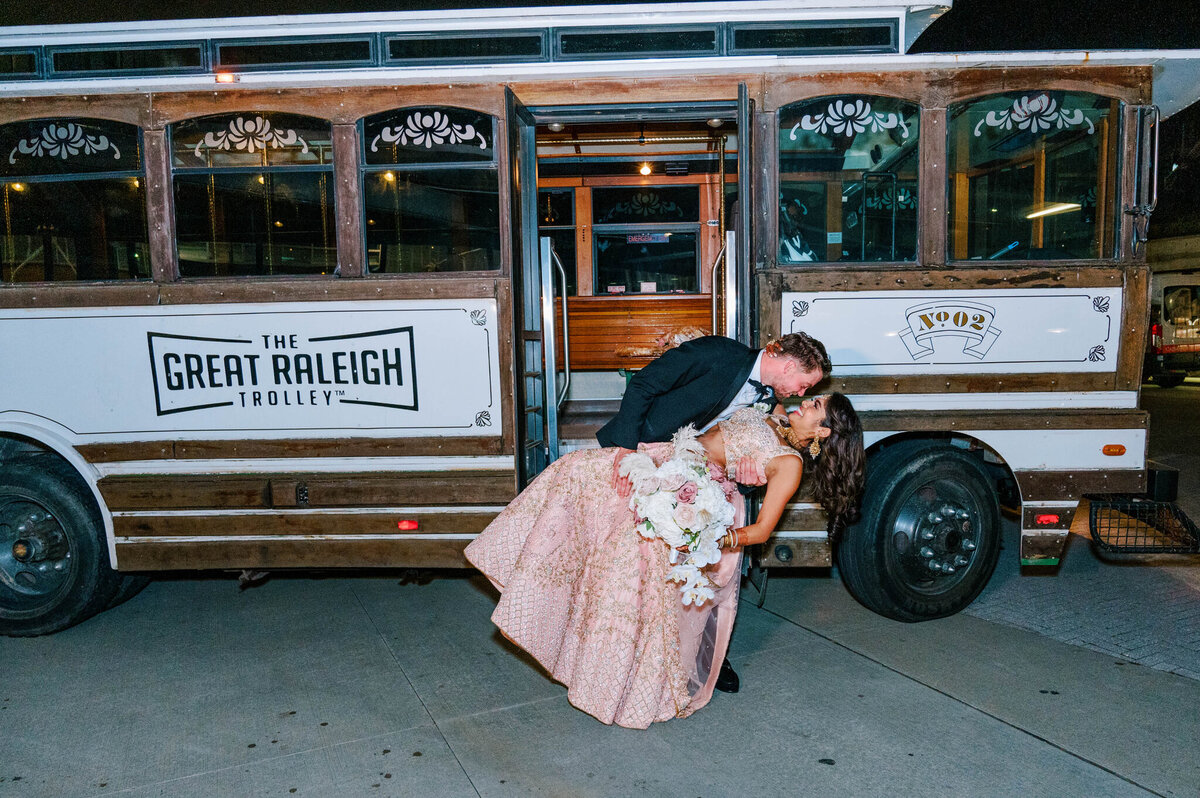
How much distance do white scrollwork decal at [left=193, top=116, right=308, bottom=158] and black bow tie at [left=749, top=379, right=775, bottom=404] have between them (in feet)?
9.15

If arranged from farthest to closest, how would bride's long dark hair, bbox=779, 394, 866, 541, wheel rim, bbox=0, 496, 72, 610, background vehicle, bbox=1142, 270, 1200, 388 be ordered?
background vehicle, bbox=1142, 270, 1200, 388, wheel rim, bbox=0, 496, 72, 610, bride's long dark hair, bbox=779, 394, 866, 541

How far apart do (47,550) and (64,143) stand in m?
2.36

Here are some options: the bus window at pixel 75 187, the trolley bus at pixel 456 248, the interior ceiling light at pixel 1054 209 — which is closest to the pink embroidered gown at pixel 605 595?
the trolley bus at pixel 456 248

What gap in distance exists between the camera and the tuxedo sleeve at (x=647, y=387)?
358 centimetres

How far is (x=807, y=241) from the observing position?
4.37 metres

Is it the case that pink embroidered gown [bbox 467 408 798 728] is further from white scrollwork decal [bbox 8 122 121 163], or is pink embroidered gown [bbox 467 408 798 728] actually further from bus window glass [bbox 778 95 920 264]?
white scrollwork decal [bbox 8 122 121 163]

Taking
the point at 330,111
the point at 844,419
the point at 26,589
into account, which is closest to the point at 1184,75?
the point at 844,419

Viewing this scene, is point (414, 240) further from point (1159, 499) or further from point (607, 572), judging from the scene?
point (1159, 499)

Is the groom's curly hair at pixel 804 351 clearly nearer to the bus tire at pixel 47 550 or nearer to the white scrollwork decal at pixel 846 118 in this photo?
the white scrollwork decal at pixel 846 118

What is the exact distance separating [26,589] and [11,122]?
2715 millimetres

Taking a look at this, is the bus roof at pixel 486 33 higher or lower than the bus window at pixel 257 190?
higher

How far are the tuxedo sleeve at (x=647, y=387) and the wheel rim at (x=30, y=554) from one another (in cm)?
348

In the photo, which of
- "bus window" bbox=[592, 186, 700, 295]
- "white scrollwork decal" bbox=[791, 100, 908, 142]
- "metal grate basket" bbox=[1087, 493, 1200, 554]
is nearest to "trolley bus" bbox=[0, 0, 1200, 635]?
"white scrollwork decal" bbox=[791, 100, 908, 142]

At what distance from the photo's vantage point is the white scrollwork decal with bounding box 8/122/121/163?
171 inches
